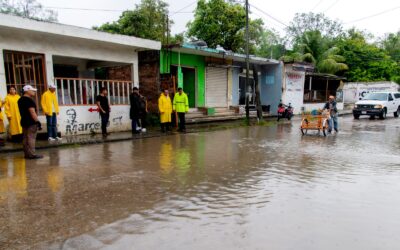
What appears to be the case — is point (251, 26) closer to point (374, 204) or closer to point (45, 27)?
point (45, 27)

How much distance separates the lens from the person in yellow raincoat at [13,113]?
9.55 meters

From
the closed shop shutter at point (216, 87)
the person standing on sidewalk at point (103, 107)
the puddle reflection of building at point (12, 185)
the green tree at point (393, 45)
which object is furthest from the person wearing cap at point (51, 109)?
the green tree at point (393, 45)

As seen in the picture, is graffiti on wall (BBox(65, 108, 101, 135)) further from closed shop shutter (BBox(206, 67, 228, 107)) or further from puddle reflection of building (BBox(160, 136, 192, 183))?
closed shop shutter (BBox(206, 67, 228, 107))

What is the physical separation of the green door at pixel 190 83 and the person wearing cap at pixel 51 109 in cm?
899

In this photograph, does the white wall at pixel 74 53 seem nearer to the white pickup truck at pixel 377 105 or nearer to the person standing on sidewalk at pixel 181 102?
the person standing on sidewalk at pixel 181 102

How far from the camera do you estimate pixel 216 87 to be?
64.7 feet

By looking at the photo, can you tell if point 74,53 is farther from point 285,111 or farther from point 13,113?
point 285,111

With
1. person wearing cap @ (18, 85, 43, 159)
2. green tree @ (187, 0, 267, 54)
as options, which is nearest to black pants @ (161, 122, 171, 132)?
person wearing cap @ (18, 85, 43, 159)

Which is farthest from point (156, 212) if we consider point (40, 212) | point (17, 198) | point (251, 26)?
point (251, 26)

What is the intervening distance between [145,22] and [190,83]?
1291 cm

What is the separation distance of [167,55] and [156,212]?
498 inches

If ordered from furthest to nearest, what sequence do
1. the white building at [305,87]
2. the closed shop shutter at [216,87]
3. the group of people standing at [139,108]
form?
the white building at [305,87]
the closed shop shutter at [216,87]
the group of people standing at [139,108]

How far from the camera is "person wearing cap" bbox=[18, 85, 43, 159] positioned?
761 centimetres

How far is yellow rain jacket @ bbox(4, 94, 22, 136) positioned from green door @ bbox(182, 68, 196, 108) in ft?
32.8
